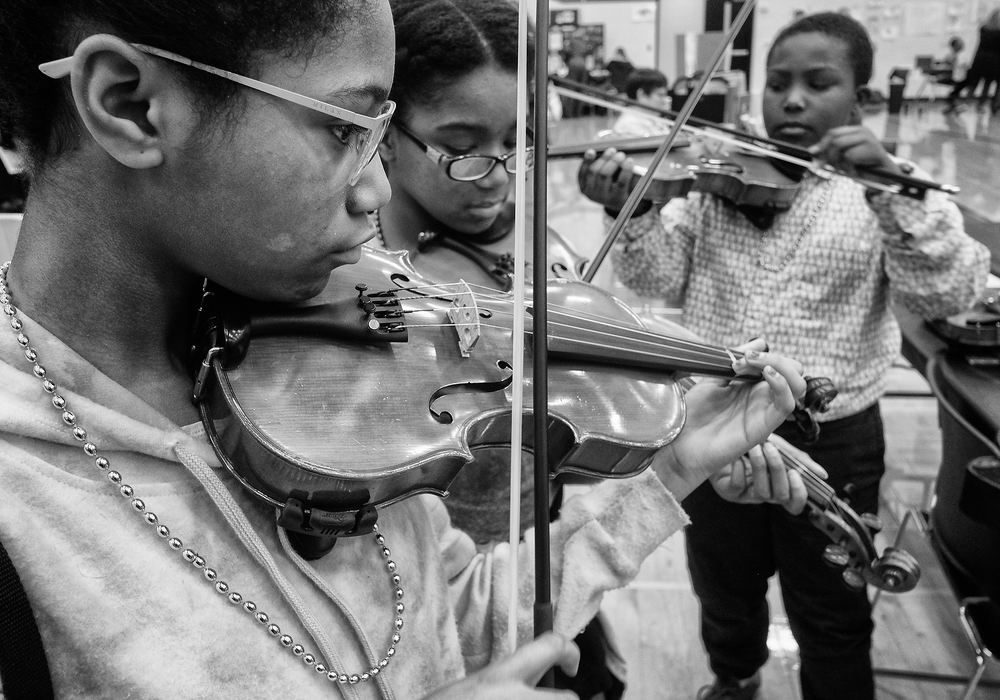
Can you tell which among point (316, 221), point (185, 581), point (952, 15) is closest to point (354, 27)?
point (316, 221)

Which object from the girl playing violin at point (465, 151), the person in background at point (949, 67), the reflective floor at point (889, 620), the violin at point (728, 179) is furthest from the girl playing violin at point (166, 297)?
the person in background at point (949, 67)

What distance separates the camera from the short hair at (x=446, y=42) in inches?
36.8

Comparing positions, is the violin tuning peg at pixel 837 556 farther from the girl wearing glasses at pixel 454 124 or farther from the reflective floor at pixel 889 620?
the reflective floor at pixel 889 620

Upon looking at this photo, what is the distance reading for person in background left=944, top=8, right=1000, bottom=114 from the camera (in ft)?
23.4

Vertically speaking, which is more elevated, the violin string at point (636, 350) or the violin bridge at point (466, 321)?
the violin bridge at point (466, 321)

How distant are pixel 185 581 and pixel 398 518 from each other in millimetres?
196

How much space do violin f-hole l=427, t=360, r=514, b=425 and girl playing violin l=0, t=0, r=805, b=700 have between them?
137 millimetres

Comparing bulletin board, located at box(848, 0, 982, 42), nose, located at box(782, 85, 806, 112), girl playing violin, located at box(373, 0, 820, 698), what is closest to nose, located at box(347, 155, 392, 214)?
girl playing violin, located at box(373, 0, 820, 698)

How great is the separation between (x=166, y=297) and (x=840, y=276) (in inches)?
44.5

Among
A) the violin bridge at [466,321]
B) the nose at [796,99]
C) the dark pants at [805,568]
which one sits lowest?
the dark pants at [805,568]

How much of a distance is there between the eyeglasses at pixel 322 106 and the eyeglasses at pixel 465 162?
16.4 inches

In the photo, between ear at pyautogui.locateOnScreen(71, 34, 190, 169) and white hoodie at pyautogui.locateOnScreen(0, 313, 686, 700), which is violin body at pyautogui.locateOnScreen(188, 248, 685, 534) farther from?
ear at pyautogui.locateOnScreen(71, 34, 190, 169)

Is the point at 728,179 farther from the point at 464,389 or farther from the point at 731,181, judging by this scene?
the point at 464,389

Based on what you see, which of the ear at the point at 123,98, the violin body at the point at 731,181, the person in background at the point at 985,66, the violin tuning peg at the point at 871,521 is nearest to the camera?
the ear at the point at 123,98
